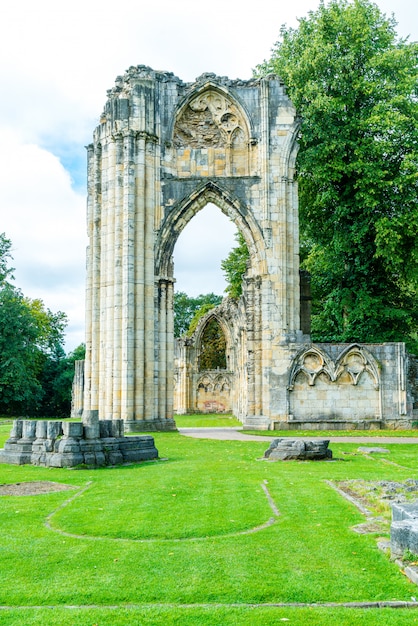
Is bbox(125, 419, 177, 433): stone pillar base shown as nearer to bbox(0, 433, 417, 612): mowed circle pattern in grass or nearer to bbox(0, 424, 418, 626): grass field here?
bbox(0, 433, 417, 612): mowed circle pattern in grass

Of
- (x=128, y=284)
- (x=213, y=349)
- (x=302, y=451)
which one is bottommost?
(x=302, y=451)

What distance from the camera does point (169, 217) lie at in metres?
24.0

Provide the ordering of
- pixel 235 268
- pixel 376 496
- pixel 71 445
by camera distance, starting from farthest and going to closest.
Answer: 1. pixel 235 268
2. pixel 71 445
3. pixel 376 496

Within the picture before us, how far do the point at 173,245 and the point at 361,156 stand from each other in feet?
25.9

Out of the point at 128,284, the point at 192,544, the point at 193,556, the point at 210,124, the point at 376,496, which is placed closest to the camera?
the point at 193,556

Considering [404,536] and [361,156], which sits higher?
[361,156]

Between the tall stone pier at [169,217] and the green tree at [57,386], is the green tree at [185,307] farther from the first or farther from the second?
the tall stone pier at [169,217]

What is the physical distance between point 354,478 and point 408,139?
→ 1899 cm

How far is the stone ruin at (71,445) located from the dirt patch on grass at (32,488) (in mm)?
1833

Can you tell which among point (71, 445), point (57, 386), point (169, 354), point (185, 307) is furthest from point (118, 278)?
point (185, 307)

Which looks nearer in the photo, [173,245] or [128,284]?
[128,284]

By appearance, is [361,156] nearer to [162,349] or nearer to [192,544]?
[162,349]

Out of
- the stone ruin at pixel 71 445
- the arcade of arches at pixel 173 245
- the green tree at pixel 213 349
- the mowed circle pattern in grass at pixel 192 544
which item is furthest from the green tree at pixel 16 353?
the mowed circle pattern in grass at pixel 192 544

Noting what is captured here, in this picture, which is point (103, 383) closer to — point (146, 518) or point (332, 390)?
point (332, 390)
